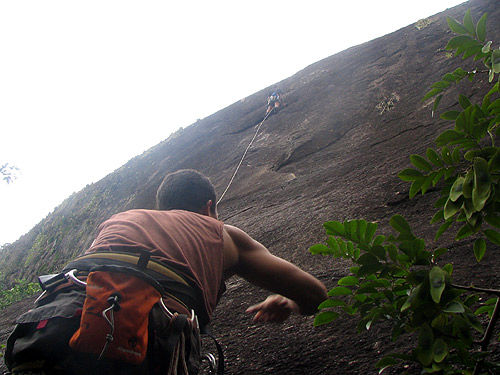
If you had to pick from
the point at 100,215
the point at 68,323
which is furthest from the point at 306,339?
the point at 100,215

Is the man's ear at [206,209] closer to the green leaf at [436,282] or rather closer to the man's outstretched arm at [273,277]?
the man's outstretched arm at [273,277]

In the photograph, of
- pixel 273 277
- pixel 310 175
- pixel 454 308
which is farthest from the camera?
pixel 310 175

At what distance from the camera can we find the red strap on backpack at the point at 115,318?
1452 millimetres

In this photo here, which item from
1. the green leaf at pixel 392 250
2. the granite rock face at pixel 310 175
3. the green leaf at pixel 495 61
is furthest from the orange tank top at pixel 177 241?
the green leaf at pixel 495 61

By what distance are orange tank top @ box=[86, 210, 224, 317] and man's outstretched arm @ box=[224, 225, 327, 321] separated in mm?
137

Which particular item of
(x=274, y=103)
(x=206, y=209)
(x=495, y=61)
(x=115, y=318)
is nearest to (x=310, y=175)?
(x=206, y=209)

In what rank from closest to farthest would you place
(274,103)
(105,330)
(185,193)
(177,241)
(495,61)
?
(495,61) → (105,330) → (177,241) → (185,193) → (274,103)

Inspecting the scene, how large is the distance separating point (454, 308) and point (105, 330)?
1221mm

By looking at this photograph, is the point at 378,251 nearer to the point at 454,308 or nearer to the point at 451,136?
the point at 454,308

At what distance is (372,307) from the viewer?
1185 millimetres

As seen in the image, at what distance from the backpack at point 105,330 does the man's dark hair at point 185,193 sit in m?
0.77

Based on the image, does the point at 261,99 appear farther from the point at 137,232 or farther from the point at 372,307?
the point at 372,307

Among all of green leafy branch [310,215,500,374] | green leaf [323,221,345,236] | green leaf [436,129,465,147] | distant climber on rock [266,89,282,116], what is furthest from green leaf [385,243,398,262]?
distant climber on rock [266,89,282,116]

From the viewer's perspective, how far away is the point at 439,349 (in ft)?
2.91
